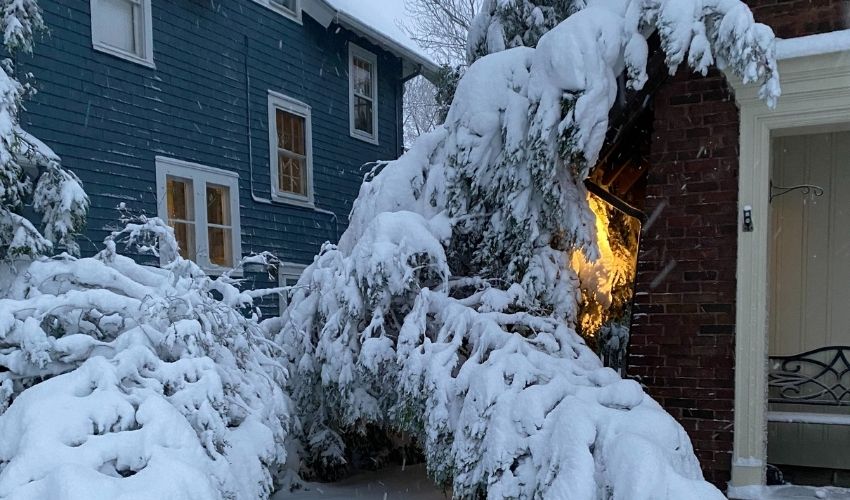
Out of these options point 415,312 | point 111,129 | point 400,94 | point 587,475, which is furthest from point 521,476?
point 400,94

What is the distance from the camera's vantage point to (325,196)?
416 inches

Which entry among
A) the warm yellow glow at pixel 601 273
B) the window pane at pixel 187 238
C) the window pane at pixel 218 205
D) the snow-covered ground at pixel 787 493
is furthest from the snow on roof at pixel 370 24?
the snow-covered ground at pixel 787 493

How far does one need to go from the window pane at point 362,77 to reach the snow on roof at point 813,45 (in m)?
8.70

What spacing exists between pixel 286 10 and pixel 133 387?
8.37m

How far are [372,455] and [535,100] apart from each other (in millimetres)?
3145

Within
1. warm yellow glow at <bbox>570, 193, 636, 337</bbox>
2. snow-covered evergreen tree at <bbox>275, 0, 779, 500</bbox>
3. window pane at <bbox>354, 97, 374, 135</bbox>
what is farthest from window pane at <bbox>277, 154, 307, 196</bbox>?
warm yellow glow at <bbox>570, 193, 636, 337</bbox>

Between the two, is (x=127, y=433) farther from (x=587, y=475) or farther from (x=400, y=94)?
(x=400, y=94)

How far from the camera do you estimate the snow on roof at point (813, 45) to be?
10.6 ft

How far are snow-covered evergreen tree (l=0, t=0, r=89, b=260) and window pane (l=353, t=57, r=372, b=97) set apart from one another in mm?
6910

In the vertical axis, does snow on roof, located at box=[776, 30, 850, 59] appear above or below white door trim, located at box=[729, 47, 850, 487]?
above

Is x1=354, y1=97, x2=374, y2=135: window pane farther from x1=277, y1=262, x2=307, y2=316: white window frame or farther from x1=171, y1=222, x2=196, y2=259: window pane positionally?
x1=171, y1=222, x2=196, y2=259: window pane

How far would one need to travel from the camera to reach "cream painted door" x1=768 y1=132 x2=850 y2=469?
4.64 m

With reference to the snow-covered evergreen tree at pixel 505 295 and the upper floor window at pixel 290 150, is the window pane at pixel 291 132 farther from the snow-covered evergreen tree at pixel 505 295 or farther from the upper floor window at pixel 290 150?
the snow-covered evergreen tree at pixel 505 295

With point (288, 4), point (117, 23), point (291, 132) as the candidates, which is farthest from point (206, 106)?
point (288, 4)
